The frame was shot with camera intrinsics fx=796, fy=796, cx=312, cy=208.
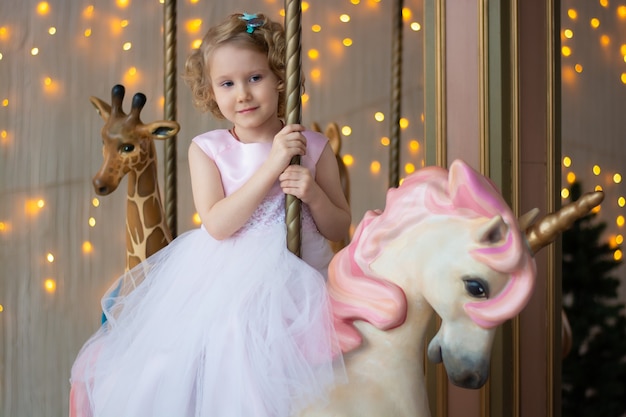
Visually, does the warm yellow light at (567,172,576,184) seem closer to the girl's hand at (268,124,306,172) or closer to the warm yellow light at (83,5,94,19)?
the girl's hand at (268,124,306,172)

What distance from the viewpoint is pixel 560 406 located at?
211 centimetres

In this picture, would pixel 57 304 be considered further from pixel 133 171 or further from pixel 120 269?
pixel 133 171

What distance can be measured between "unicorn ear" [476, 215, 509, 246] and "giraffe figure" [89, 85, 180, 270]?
96 centimetres

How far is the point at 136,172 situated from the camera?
6.61ft

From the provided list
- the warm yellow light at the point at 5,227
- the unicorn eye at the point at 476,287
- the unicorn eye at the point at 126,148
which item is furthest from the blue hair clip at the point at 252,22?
the warm yellow light at the point at 5,227

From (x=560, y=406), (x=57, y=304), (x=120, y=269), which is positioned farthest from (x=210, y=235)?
(x=57, y=304)

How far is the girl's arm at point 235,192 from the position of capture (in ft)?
4.51

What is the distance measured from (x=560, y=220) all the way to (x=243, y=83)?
2.13ft

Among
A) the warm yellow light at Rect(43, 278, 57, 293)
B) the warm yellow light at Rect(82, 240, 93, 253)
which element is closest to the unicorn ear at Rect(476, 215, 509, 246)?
the warm yellow light at Rect(82, 240, 93, 253)

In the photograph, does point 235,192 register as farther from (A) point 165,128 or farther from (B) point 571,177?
(B) point 571,177

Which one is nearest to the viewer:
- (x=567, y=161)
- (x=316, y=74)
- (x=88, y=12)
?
(x=567, y=161)

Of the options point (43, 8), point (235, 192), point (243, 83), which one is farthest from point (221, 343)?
point (43, 8)

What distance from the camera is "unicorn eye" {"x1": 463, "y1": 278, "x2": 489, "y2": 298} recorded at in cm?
120

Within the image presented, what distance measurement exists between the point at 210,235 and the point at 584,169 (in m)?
1.29
